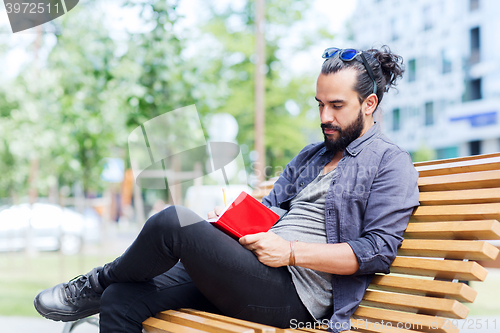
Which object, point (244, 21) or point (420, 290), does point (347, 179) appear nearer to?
point (420, 290)

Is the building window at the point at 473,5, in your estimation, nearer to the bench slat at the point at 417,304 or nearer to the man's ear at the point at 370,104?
the man's ear at the point at 370,104

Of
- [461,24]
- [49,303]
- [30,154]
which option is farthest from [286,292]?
[461,24]

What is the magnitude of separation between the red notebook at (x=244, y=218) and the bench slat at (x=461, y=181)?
0.77 meters

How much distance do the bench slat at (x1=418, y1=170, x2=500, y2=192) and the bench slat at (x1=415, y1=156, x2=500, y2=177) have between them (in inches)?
3.0

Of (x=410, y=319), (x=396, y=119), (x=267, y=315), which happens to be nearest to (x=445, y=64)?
(x=396, y=119)

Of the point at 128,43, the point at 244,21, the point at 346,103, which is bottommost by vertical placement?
the point at 346,103

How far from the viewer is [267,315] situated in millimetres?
1907

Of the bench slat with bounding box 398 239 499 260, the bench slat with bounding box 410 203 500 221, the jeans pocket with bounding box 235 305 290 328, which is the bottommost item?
the jeans pocket with bounding box 235 305 290 328

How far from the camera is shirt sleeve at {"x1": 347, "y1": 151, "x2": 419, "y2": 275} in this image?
1881mm

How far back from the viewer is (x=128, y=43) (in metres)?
5.41

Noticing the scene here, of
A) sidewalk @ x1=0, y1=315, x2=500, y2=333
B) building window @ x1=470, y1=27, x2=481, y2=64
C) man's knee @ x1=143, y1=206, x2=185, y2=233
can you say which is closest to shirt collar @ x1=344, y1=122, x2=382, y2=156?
man's knee @ x1=143, y1=206, x2=185, y2=233

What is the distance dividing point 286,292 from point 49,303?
41.9 inches

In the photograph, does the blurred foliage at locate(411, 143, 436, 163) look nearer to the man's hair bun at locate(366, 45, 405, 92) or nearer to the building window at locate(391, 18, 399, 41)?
the building window at locate(391, 18, 399, 41)

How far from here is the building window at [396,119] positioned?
941 inches
